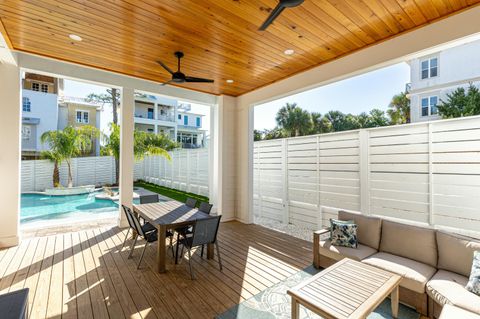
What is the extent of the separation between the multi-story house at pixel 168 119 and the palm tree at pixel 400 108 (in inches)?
445

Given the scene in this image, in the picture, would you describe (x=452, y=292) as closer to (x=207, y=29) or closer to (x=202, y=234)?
(x=202, y=234)

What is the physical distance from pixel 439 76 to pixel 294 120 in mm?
8050

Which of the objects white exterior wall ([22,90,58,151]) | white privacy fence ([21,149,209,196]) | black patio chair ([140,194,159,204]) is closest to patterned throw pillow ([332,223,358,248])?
black patio chair ([140,194,159,204])

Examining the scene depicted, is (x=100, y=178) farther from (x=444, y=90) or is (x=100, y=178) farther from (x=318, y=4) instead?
(x=444, y=90)

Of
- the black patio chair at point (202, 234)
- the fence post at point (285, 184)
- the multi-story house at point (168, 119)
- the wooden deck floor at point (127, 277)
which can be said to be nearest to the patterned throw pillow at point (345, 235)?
the wooden deck floor at point (127, 277)

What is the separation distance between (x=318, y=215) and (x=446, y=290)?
2.86 m

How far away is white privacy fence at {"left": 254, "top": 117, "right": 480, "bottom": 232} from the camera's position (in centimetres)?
311

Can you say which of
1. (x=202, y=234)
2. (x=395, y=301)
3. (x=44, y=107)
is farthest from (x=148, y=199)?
(x=44, y=107)

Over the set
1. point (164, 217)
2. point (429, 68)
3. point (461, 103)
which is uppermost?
point (429, 68)

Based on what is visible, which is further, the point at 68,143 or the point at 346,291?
the point at 68,143

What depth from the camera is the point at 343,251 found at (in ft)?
9.55

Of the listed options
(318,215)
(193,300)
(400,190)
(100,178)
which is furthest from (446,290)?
(100,178)

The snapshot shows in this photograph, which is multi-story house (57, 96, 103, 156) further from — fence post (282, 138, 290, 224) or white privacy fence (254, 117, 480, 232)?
white privacy fence (254, 117, 480, 232)

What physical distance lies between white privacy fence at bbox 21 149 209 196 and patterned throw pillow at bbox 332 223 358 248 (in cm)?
524
